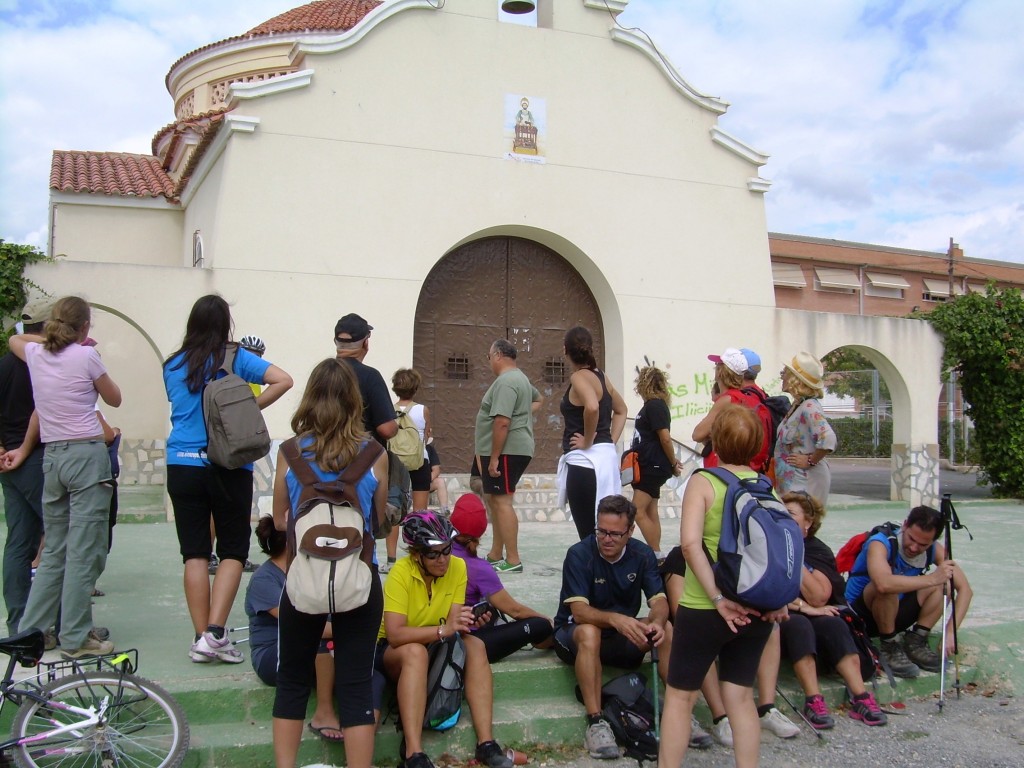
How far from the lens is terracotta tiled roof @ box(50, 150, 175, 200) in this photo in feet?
46.6

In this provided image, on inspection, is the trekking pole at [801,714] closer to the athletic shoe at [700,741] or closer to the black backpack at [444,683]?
the athletic shoe at [700,741]

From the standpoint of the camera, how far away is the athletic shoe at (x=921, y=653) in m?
5.98

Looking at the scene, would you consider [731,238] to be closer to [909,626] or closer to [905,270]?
[909,626]

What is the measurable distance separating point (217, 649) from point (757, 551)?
2.83m

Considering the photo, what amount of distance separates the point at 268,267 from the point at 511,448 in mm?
4729

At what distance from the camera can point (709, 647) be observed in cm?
404

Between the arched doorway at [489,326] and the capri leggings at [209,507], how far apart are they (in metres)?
6.91

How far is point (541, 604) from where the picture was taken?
650cm

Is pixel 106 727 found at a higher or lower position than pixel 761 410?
lower

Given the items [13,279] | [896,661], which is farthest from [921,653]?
[13,279]

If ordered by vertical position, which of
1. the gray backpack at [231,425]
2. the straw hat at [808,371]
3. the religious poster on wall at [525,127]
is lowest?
the gray backpack at [231,425]

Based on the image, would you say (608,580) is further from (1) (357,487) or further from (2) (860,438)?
(2) (860,438)

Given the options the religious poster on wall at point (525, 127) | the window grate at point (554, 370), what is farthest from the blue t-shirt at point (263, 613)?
the religious poster on wall at point (525, 127)

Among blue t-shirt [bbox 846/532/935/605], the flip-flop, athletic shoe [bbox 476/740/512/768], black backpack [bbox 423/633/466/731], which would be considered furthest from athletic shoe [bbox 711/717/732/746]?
the flip-flop
